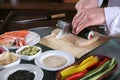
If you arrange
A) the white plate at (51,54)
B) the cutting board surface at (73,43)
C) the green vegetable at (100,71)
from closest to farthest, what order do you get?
the green vegetable at (100,71)
the white plate at (51,54)
the cutting board surface at (73,43)

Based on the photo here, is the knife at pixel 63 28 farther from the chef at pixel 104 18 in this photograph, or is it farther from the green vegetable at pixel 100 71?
the green vegetable at pixel 100 71

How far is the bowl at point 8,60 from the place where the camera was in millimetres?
835

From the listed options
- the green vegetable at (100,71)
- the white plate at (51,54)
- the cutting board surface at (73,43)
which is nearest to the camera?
the green vegetable at (100,71)

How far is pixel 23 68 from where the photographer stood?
0.81m

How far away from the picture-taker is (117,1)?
1.12m

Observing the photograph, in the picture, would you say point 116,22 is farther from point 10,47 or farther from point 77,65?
point 10,47

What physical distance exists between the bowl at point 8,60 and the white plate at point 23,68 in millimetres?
21

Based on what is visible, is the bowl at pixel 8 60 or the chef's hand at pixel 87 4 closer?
the bowl at pixel 8 60

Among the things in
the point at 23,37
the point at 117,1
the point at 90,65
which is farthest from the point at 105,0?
the point at 90,65

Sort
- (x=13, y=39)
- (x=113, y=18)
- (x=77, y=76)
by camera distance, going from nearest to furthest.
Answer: (x=77, y=76)
(x=113, y=18)
(x=13, y=39)

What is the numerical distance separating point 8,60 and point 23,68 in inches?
3.2

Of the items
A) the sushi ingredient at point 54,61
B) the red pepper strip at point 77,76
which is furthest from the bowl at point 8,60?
the red pepper strip at point 77,76

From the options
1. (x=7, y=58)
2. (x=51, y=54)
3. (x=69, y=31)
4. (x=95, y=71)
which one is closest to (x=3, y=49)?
(x=7, y=58)

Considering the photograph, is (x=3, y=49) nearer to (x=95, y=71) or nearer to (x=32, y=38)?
(x=32, y=38)
